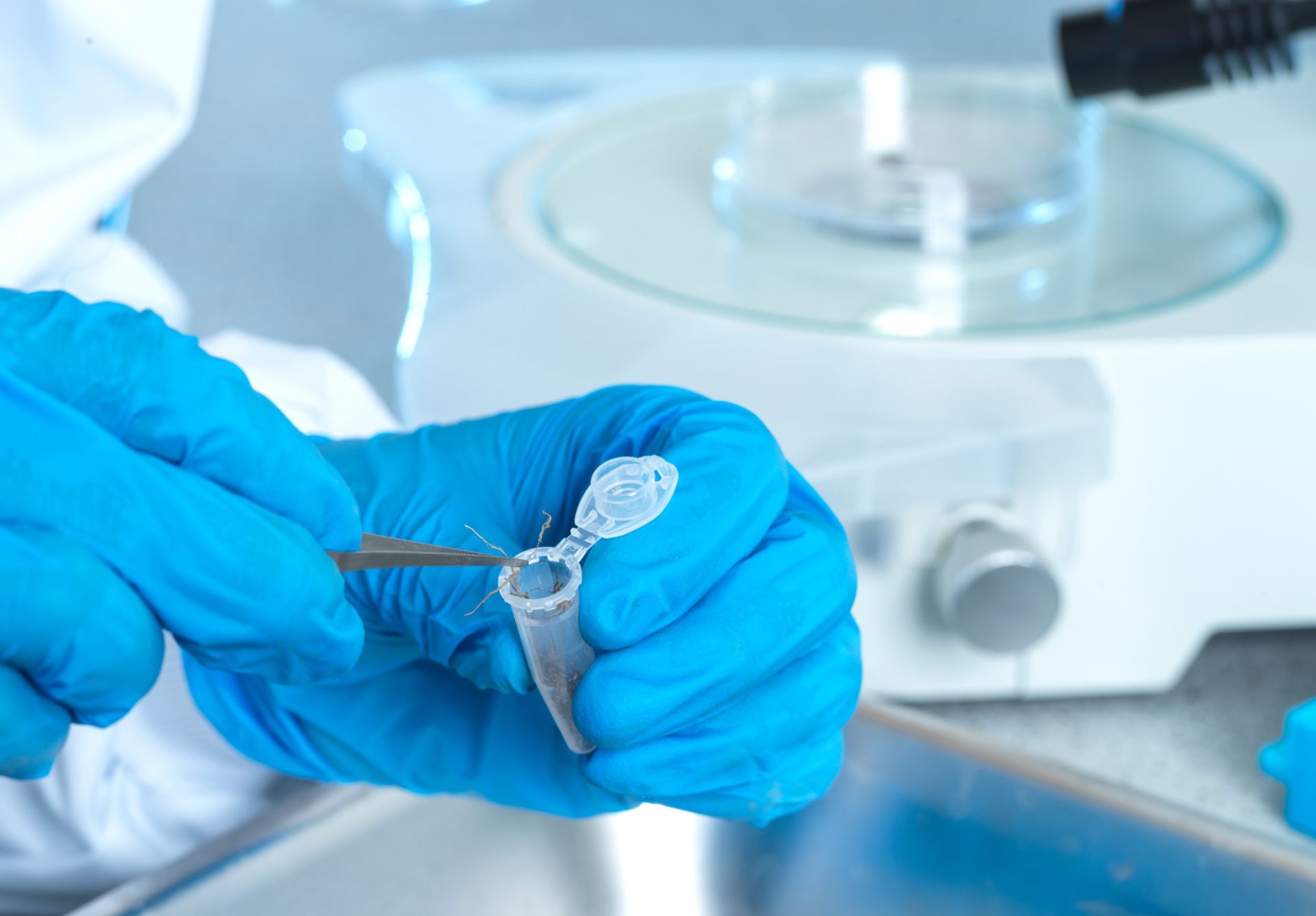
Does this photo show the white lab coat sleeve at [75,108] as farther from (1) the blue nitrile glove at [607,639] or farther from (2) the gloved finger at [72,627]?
(2) the gloved finger at [72,627]

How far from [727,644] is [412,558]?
0.39 ft

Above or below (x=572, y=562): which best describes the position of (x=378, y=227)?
below

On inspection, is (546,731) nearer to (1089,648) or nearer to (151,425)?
(151,425)

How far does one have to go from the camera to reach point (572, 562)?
0.45 metres

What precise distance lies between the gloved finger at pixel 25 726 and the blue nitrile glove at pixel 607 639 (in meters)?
0.15

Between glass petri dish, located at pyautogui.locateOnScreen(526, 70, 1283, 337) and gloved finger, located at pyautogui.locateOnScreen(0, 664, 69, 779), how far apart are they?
503 mm

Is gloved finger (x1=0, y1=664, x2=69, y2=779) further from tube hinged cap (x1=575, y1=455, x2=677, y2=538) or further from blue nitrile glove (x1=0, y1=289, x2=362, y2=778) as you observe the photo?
tube hinged cap (x1=575, y1=455, x2=677, y2=538)

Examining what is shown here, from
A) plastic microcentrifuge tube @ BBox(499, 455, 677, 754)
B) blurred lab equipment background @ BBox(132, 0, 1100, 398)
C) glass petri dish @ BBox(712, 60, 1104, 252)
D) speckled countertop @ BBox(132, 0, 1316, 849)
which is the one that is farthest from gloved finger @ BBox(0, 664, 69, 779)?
blurred lab equipment background @ BBox(132, 0, 1100, 398)

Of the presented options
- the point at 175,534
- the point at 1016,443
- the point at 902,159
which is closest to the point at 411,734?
the point at 175,534

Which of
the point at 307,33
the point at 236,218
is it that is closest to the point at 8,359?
the point at 236,218

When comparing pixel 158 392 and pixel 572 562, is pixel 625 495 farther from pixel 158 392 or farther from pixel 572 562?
pixel 158 392

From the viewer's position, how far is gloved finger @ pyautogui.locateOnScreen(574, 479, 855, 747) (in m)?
0.45

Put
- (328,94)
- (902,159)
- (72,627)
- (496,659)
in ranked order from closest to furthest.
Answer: (72,627), (496,659), (902,159), (328,94)

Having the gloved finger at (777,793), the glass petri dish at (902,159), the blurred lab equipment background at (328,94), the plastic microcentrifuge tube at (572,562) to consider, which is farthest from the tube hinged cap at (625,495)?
the blurred lab equipment background at (328,94)
